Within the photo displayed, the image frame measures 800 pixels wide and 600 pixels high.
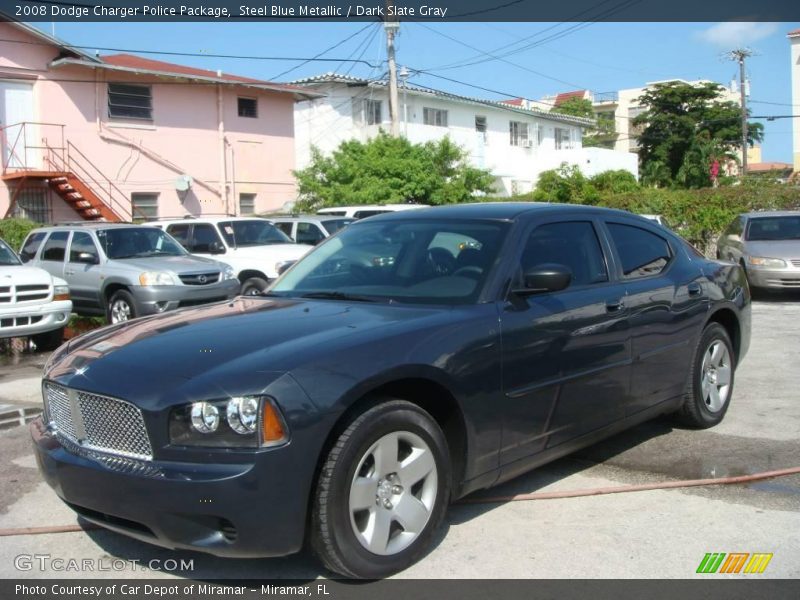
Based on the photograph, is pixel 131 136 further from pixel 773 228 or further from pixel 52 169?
pixel 773 228

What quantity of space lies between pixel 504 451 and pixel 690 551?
3.30ft

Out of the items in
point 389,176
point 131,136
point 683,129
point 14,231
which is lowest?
point 14,231

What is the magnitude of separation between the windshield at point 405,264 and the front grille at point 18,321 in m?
7.01

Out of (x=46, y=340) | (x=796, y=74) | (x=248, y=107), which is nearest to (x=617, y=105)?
(x=796, y=74)

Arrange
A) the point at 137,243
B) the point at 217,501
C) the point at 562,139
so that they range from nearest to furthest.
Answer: the point at 217,501 → the point at 137,243 → the point at 562,139

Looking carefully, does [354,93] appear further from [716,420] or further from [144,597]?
[144,597]

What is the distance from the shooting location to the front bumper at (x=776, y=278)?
14.8m

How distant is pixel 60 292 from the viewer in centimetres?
1167

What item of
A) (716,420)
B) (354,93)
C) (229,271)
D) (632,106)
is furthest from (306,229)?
(632,106)

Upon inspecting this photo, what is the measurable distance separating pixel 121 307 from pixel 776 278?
439 inches

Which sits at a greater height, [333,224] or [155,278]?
[333,224]

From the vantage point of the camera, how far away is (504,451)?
4.32 metres

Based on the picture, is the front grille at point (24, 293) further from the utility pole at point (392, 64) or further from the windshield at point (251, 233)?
the utility pole at point (392, 64)
